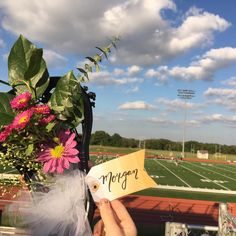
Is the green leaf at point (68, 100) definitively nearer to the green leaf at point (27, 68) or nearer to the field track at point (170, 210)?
the green leaf at point (27, 68)

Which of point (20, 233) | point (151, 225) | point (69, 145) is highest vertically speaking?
point (69, 145)

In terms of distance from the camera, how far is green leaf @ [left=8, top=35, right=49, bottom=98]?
188 cm

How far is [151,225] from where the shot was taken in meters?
11.3

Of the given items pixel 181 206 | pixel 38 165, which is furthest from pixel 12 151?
pixel 181 206

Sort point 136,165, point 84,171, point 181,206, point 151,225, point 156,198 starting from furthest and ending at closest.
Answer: point 156,198
point 181,206
point 151,225
point 84,171
point 136,165

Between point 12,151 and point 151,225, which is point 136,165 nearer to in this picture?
point 12,151

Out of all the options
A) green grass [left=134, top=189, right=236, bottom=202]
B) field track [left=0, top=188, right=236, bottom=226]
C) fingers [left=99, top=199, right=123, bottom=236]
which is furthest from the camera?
green grass [left=134, top=189, right=236, bottom=202]

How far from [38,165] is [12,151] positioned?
120 millimetres

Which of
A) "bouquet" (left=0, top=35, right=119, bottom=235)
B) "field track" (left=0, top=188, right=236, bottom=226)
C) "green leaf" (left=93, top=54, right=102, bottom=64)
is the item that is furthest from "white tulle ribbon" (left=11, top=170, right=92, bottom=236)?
"field track" (left=0, top=188, right=236, bottom=226)

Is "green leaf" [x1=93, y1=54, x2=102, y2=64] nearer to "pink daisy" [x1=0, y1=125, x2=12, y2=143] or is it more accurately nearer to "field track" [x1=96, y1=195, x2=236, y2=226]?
"pink daisy" [x1=0, y1=125, x2=12, y2=143]

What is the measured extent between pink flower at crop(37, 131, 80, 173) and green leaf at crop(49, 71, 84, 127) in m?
0.11

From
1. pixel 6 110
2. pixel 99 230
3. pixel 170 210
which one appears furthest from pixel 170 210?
pixel 6 110

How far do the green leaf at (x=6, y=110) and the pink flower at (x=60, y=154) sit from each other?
245 mm

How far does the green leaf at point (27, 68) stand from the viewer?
188 centimetres
